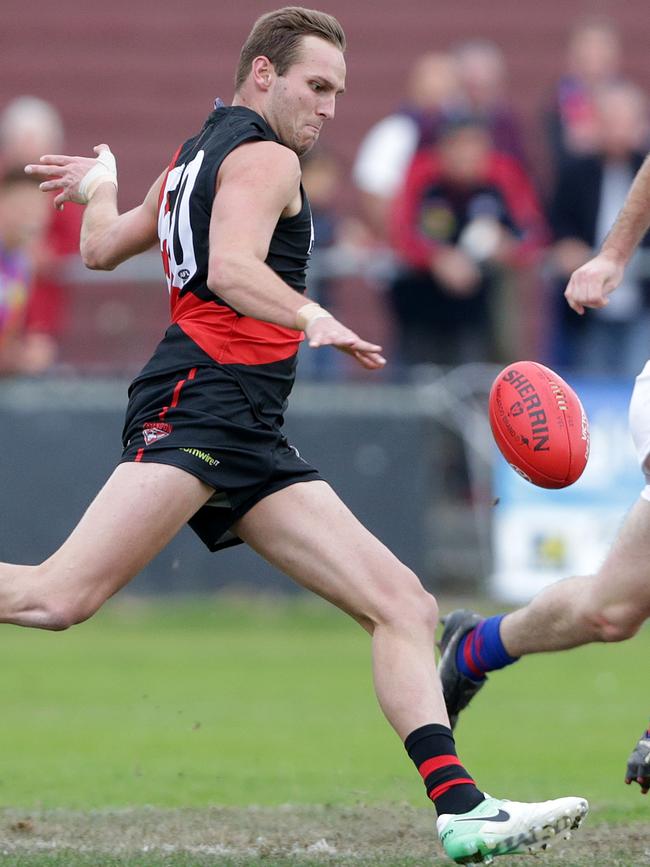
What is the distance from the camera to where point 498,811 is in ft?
16.9

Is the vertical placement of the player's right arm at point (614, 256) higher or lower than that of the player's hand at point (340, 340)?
higher

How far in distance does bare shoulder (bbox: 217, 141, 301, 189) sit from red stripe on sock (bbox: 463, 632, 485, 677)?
2.04m

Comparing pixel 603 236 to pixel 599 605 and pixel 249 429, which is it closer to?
pixel 599 605

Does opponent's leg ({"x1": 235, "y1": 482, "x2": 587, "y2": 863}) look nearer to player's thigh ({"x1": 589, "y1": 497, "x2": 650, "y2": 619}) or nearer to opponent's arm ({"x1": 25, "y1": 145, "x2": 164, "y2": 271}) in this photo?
player's thigh ({"x1": 589, "y1": 497, "x2": 650, "y2": 619})

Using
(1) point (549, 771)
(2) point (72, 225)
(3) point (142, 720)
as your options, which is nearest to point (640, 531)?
(1) point (549, 771)

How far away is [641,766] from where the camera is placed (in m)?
5.80

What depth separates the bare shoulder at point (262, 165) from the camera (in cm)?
536

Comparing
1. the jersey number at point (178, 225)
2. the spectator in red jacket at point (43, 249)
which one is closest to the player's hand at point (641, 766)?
Result: the jersey number at point (178, 225)

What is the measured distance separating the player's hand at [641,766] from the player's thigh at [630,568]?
0.45 metres

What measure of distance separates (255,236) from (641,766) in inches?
86.7

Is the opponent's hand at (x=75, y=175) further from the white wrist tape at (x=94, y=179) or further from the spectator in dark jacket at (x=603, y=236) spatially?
the spectator in dark jacket at (x=603, y=236)

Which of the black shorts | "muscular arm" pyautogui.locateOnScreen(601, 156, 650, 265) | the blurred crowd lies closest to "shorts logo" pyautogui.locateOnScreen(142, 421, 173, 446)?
the black shorts

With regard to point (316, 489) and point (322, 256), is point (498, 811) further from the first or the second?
point (322, 256)

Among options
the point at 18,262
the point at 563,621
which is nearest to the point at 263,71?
the point at 563,621
